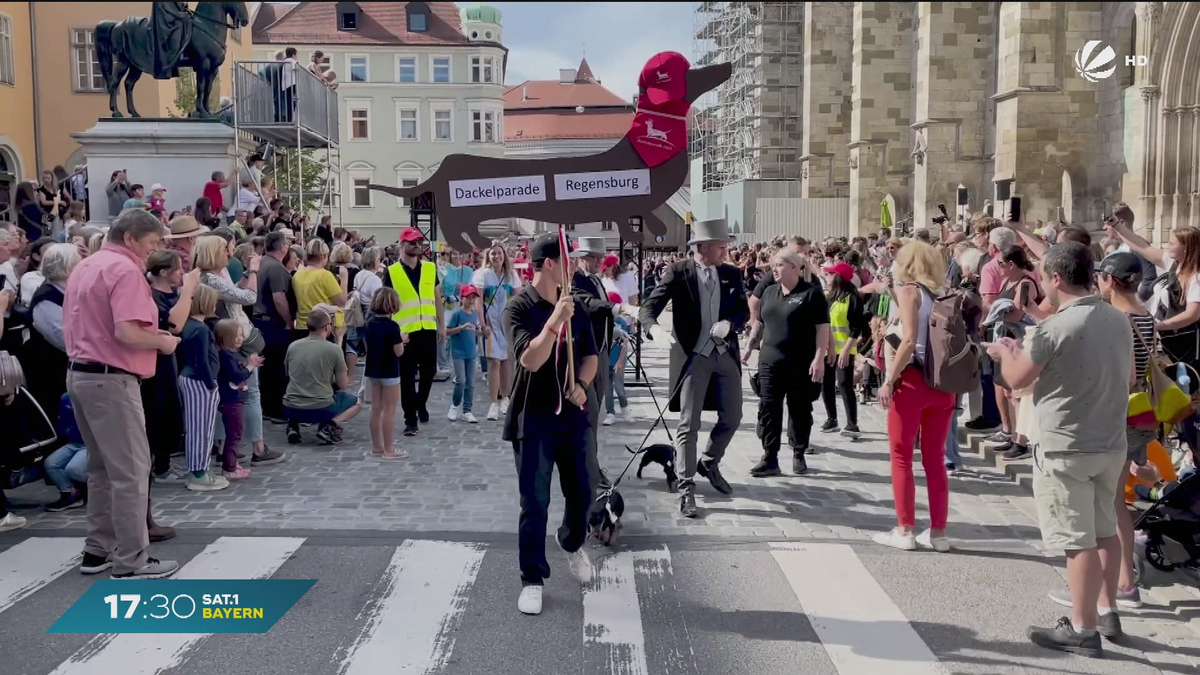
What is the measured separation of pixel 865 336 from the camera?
10570 mm

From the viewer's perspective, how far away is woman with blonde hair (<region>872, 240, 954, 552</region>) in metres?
6.23

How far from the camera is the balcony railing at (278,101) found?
16172 mm

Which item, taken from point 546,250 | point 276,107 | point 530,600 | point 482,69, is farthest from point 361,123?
point 530,600

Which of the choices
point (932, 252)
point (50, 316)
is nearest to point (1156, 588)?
point (932, 252)

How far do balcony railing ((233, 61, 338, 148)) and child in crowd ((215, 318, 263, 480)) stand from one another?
847cm

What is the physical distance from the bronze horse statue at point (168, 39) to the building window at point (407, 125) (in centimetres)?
4439

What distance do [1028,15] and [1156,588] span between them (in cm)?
1699

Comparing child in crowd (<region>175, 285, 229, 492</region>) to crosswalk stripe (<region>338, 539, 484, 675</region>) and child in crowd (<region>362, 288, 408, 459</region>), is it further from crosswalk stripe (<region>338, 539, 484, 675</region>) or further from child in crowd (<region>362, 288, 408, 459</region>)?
crosswalk stripe (<region>338, 539, 484, 675</region>)

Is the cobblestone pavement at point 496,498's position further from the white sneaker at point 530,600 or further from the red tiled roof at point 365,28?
the red tiled roof at point 365,28

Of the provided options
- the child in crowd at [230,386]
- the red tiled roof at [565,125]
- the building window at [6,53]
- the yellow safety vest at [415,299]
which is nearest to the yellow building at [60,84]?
the building window at [6,53]

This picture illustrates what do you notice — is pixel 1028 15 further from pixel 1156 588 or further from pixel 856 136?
pixel 1156 588

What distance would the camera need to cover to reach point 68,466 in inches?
283

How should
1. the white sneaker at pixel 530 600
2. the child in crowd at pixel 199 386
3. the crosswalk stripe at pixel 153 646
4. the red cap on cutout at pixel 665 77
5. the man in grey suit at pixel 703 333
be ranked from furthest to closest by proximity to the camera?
the child in crowd at pixel 199 386 < the man in grey suit at pixel 703 333 < the red cap on cutout at pixel 665 77 < the white sneaker at pixel 530 600 < the crosswalk stripe at pixel 153 646

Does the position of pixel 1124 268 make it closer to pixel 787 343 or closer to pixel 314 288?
pixel 787 343
